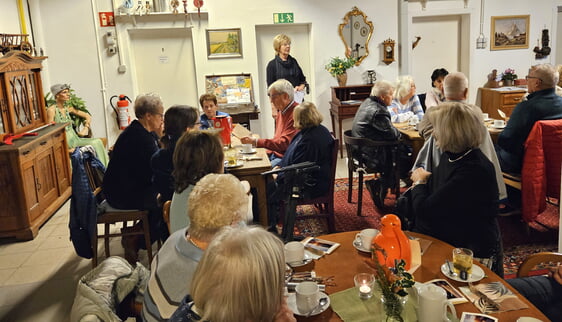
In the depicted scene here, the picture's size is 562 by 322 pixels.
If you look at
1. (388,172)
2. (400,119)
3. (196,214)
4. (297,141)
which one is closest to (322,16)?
(400,119)

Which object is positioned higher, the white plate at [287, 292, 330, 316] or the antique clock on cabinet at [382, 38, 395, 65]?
the antique clock on cabinet at [382, 38, 395, 65]

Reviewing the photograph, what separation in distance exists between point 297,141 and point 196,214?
192 cm

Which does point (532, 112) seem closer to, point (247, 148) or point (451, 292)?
point (247, 148)

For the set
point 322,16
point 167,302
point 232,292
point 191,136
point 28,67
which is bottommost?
point 167,302

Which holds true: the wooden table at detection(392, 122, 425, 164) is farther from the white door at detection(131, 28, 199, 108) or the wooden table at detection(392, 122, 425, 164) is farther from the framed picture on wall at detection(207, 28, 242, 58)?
the white door at detection(131, 28, 199, 108)

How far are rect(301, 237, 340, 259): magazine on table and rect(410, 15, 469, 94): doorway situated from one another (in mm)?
5946

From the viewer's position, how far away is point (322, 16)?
22.4 ft

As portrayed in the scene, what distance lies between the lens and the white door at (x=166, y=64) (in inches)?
261

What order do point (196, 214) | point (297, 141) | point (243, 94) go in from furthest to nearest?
point (243, 94) → point (297, 141) → point (196, 214)

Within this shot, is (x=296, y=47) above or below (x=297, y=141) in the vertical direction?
above

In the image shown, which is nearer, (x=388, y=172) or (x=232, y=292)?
(x=232, y=292)

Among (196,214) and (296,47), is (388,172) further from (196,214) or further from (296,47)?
(296,47)

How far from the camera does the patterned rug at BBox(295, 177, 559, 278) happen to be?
342 centimetres

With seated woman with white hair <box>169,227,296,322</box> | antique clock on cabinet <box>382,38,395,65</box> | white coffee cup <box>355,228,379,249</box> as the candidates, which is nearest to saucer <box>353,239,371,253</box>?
white coffee cup <box>355,228,379,249</box>
